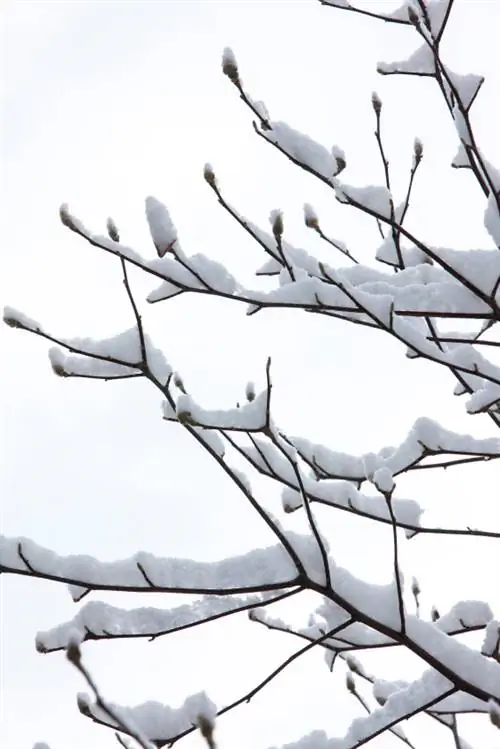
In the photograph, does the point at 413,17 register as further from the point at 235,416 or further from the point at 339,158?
the point at 235,416

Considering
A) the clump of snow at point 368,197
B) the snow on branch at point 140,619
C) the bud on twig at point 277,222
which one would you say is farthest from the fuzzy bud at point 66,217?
the snow on branch at point 140,619

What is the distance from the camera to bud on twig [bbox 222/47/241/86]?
2143 mm

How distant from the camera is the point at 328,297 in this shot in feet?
6.68

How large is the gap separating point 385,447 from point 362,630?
0.67 meters

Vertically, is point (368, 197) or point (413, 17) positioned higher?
point (413, 17)

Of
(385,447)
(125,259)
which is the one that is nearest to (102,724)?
(125,259)

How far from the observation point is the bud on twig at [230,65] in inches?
84.4

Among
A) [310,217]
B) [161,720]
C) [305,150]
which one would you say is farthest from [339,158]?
[161,720]

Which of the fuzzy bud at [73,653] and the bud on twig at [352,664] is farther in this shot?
the bud on twig at [352,664]

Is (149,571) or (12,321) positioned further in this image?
(12,321)

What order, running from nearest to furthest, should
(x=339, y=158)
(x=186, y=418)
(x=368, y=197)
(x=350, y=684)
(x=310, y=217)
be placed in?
(x=186, y=418) → (x=368, y=197) → (x=339, y=158) → (x=310, y=217) → (x=350, y=684)

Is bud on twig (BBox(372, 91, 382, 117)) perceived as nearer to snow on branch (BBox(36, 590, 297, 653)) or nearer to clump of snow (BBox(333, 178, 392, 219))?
clump of snow (BBox(333, 178, 392, 219))

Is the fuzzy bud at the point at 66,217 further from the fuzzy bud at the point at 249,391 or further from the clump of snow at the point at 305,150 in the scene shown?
the fuzzy bud at the point at 249,391

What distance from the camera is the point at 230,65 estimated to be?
214 centimetres
